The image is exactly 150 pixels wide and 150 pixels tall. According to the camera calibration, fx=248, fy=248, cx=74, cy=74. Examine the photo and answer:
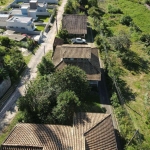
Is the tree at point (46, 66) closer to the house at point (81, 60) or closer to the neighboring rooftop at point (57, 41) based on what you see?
the house at point (81, 60)

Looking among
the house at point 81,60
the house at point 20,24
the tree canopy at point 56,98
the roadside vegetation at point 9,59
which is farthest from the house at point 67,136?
the house at point 20,24

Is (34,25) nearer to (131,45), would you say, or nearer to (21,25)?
(21,25)

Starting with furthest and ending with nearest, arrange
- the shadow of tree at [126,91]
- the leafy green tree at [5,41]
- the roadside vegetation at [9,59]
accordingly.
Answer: the leafy green tree at [5,41] → the roadside vegetation at [9,59] → the shadow of tree at [126,91]

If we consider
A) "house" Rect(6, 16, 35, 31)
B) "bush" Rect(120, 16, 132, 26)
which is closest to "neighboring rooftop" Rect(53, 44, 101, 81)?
"house" Rect(6, 16, 35, 31)

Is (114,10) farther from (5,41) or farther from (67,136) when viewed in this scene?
(67,136)

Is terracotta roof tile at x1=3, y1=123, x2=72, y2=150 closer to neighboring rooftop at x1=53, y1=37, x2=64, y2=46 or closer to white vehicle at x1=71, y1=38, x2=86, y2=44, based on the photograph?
neighboring rooftop at x1=53, y1=37, x2=64, y2=46

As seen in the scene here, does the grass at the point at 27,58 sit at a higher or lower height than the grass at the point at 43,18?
lower
